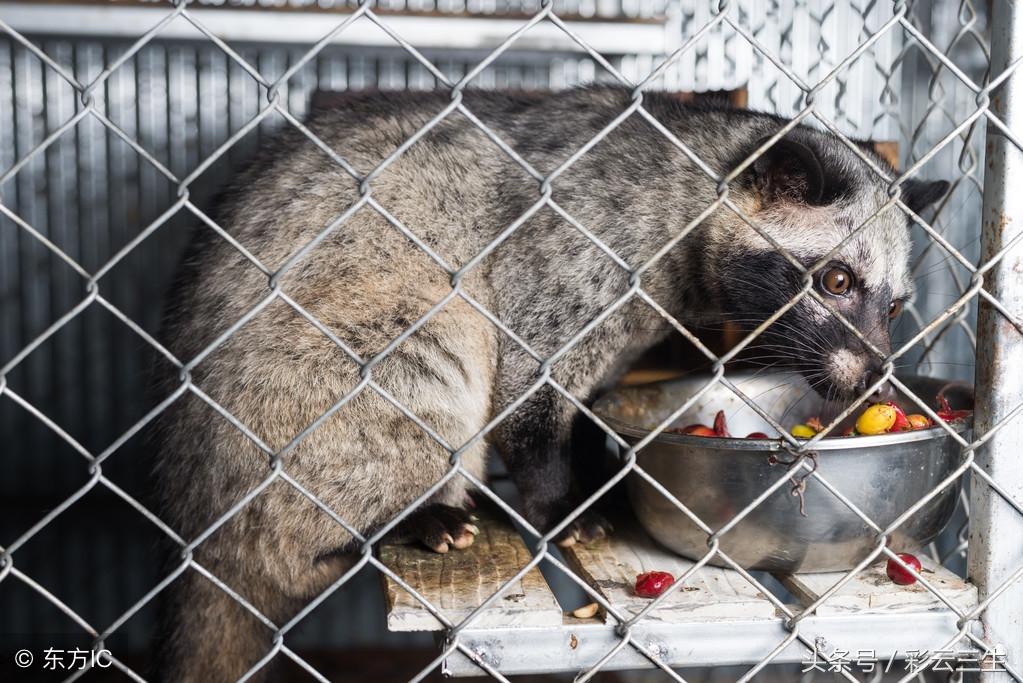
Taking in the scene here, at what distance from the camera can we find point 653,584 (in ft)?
7.36

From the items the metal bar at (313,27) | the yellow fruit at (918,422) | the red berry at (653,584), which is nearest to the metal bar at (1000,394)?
the yellow fruit at (918,422)

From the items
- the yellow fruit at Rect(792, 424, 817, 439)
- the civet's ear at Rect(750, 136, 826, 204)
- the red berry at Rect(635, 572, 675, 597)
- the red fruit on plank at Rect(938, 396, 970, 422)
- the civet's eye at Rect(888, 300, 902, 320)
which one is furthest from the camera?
the civet's eye at Rect(888, 300, 902, 320)

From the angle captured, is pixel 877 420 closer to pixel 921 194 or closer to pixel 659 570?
pixel 659 570

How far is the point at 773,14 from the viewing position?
4.51 meters

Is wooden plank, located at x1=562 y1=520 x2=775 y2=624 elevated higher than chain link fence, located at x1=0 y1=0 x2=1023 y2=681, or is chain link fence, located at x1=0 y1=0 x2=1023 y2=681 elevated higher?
chain link fence, located at x1=0 y1=0 x2=1023 y2=681

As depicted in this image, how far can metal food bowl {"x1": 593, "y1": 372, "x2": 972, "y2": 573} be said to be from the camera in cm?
225

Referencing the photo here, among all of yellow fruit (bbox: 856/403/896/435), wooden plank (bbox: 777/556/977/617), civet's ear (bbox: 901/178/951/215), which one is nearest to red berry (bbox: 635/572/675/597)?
wooden plank (bbox: 777/556/977/617)

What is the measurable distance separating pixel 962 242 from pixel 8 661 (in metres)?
5.02

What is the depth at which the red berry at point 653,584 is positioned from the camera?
2240mm

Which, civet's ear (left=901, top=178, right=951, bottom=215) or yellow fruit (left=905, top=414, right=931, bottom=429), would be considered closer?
yellow fruit (left=905, top=414, right=931, bottom=429)

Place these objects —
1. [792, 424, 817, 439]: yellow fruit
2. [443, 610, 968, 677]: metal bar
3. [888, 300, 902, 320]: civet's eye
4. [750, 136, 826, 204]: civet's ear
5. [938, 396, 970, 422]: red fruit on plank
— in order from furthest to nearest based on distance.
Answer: [888, 300, 902, 320]: civet's eye, [792, 424, 817, 439]: yellow fruit, [750, 136, 826, 204]: civet's ear, [938, 396, 970, 422]: red fruit on plank, [443, 610, 968, 677]: metal bar

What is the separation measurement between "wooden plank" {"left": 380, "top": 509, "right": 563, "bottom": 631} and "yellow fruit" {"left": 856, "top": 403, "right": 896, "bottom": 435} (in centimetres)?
92

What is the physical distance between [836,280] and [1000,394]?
70cm

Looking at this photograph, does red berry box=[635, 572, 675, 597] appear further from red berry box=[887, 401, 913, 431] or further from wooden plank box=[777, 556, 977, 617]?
red berry box=[887, 401, 913, 431]
